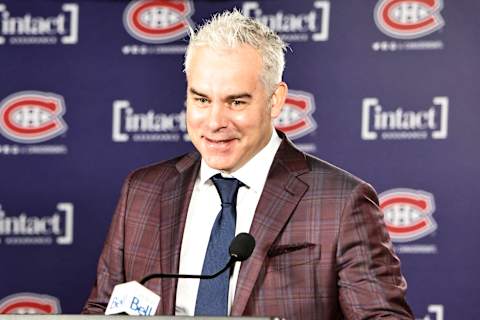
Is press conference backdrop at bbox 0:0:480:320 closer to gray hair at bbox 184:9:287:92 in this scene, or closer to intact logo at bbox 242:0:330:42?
intact logo at bbox 242:0:330:42

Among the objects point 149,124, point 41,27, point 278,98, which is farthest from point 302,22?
point 278,98

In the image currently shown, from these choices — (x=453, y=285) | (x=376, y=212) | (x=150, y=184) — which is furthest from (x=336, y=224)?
(x=453, y=285)

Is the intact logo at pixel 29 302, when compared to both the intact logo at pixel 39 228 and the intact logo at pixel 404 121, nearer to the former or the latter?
the intact logo at pixel 39 228

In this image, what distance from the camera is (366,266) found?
223cm

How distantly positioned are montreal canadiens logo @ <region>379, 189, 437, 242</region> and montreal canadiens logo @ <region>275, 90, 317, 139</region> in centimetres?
41

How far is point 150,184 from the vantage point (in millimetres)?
2537

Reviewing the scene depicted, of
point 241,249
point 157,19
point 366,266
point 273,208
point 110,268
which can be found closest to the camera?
point 241,249

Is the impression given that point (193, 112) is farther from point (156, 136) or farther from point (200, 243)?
point (156, 136)

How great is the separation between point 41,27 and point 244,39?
6.33 ft

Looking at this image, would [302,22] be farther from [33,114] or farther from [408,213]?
[33,114]

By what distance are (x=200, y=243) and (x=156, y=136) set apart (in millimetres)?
1609

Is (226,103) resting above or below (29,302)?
above

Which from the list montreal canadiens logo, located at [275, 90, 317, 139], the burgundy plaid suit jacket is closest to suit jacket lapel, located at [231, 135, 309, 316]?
the burgundy plaid suit jacket

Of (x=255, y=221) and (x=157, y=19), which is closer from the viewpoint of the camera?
(x=255, y=221)
